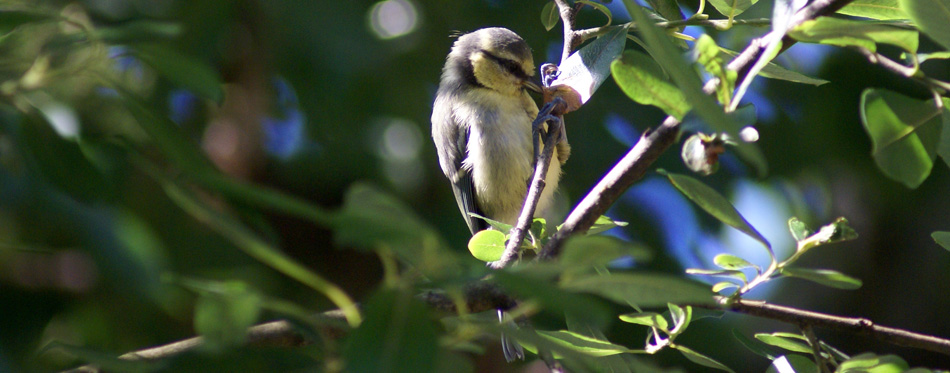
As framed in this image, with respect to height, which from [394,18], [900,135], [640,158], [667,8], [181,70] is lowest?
[900,135]

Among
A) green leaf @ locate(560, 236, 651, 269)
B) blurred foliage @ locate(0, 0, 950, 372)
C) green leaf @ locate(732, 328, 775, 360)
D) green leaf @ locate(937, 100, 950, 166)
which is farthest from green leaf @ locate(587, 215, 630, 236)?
green leaf @ locate(560, 236, 651, 269)

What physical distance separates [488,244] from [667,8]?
53 centimetres

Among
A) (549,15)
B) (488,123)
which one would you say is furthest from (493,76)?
(549,15)

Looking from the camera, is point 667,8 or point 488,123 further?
point 488,123

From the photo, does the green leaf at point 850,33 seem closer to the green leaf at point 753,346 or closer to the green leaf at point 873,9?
the green leaf at point 873,9

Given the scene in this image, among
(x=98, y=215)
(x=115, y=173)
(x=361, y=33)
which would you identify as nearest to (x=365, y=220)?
(x=115, y=173)

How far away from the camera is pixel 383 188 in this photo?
331 cm

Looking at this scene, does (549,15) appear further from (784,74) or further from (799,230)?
(799,230)

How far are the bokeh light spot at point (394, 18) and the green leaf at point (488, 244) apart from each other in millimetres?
1726

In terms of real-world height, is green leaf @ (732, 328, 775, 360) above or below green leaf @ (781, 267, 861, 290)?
below

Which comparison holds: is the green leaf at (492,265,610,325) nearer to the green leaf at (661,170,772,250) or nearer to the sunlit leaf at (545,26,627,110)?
the green leaf at (661,170,772,250)

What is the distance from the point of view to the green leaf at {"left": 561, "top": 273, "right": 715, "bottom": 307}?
0.63 meters

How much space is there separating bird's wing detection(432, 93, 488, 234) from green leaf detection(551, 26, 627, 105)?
1.58 metres

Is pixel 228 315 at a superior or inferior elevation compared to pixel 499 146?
inferior
